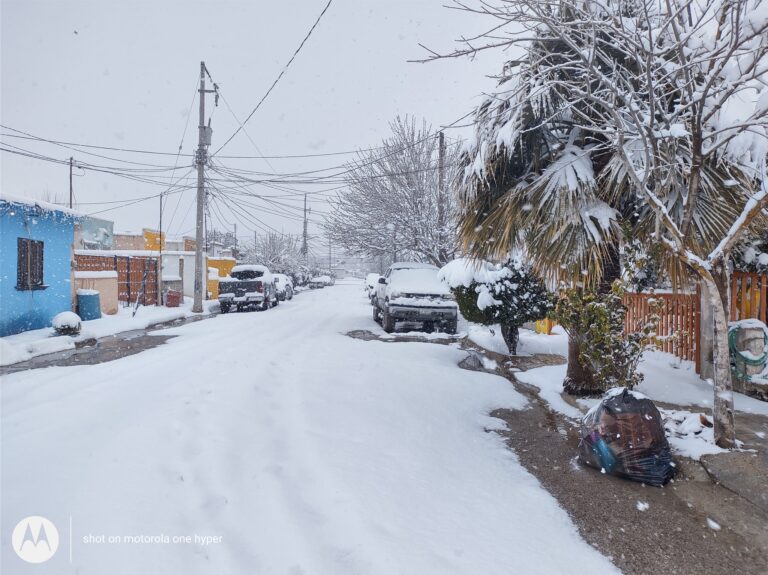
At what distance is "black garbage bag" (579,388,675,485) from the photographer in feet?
11.6

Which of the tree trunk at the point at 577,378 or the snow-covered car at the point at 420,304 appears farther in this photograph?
the snow-covered car at the point at 420,304

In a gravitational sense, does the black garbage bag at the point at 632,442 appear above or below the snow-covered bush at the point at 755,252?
below

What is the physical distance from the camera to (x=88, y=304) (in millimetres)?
13734

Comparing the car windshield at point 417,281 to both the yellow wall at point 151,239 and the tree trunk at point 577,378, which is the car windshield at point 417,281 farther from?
the yellow wall at point 151,239

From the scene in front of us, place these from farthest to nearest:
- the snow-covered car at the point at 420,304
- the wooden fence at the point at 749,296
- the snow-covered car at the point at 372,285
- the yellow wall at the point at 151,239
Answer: the yellow wall at the point at 151,239 → the snow-covered car at the point at 372,285 → the snow-covered car at the point at 420,304 → the wooden fence at the point at 749,296

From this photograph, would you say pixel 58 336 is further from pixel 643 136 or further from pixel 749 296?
pixel 749 296

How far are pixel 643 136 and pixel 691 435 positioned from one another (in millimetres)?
2782

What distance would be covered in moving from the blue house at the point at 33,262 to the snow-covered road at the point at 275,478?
255 inches

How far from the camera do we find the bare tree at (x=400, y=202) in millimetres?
15562

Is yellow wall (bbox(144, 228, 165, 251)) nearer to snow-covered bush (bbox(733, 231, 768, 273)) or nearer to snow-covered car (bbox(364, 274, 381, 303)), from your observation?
snow-covered car (bbox(364, 274, 381, 303))

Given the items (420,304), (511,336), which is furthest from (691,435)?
(420,304)

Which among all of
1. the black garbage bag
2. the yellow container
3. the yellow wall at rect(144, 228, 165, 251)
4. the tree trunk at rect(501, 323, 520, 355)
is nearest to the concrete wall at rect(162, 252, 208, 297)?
the yellow wall at rect(144, 228, 165, 251)

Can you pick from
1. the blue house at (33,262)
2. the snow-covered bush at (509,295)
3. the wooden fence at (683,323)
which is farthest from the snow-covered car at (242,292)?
the wooden fence at (683,323)

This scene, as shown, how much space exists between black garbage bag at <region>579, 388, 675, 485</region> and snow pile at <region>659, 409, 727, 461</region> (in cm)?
33
